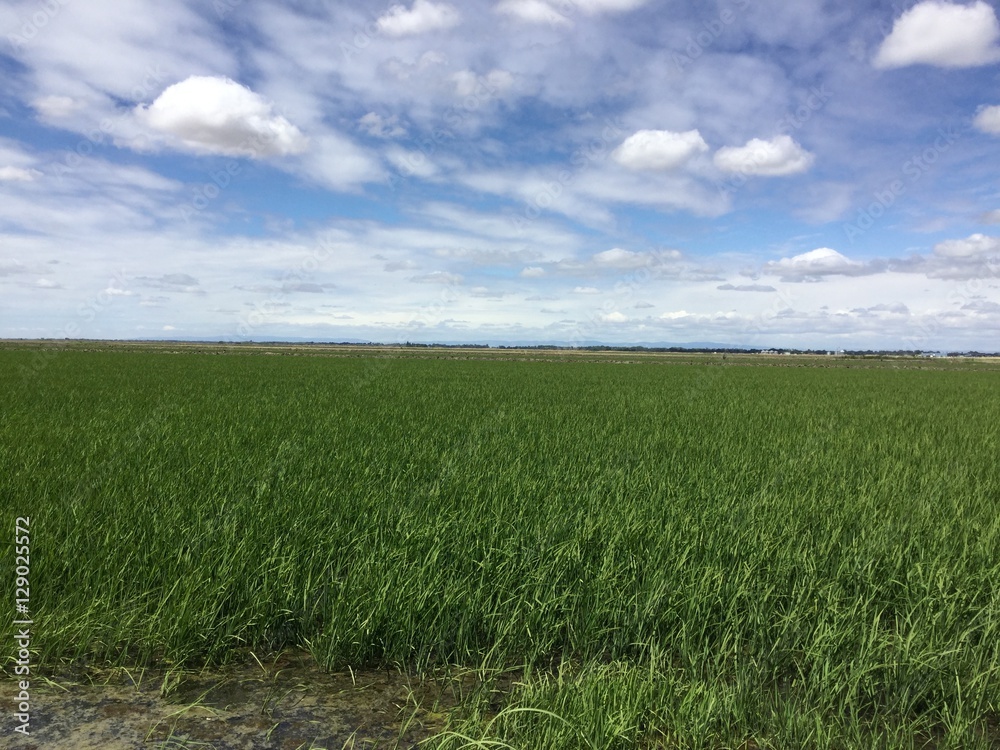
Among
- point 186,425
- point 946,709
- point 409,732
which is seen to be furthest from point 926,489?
point 186,425

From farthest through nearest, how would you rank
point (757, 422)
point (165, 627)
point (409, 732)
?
point (757, 422) → point (165, 627) → point (409, 732)

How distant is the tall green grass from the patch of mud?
0.18 meters

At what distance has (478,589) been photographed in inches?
140

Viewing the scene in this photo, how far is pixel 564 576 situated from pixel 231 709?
7.40 feet

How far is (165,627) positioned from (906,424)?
15.8 meters

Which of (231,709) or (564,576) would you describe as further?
(564,576)

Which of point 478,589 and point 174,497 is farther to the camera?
point 174,497

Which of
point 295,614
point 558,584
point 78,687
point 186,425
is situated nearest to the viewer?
point 78,687

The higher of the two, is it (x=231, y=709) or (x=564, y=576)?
(x=564, y=576)

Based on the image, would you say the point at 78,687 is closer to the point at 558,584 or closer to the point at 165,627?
the point at 165,627

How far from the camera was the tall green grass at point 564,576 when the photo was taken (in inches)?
110

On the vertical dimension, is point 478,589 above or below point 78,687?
above

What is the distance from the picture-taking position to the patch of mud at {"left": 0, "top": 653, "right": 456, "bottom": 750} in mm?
2518

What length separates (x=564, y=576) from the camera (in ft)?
13.4
